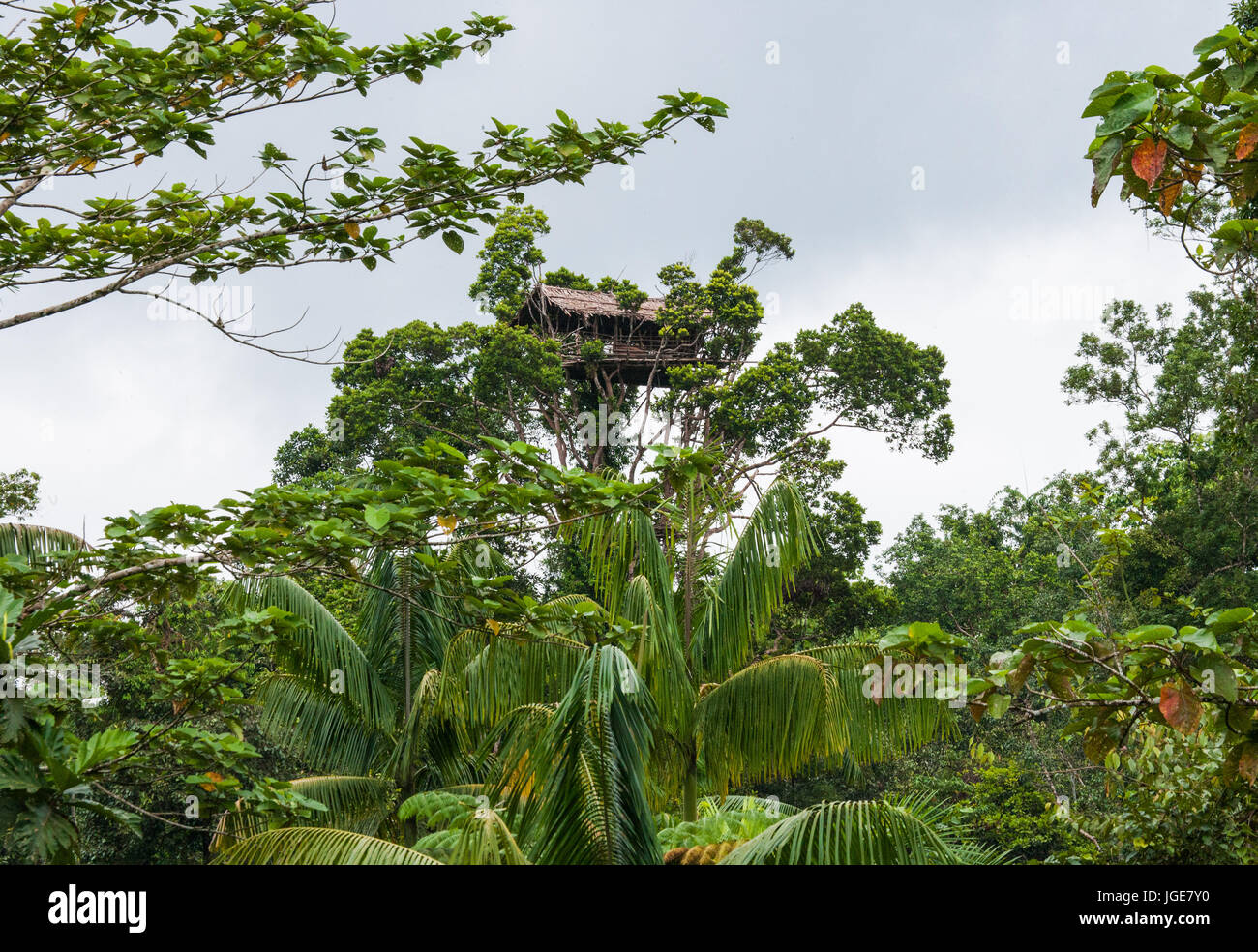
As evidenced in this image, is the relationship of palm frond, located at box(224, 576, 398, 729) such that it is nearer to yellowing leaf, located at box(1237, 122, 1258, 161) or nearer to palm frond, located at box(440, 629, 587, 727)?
palm frond, located at box(440, 629, 587, 727)

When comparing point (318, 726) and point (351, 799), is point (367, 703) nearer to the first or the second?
point (318, 726)

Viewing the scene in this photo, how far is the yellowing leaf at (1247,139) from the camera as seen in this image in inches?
98.8

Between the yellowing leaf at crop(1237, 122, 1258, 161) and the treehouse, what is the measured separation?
669 inches

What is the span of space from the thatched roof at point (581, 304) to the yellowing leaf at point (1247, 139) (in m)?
17.4

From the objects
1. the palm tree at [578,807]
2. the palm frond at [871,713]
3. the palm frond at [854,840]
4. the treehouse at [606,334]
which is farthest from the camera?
the treehouse at [606,334]

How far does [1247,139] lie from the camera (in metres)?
2.51

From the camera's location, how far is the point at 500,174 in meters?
4.03

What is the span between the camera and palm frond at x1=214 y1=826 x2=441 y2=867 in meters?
3.62

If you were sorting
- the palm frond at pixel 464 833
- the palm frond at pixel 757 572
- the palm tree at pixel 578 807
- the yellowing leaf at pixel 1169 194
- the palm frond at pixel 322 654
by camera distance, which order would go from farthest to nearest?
the palm frond at pixel 322 654
the palm frond at pixel 757 572
the palm tree at pixel 578 807
the palm frond at pixel 464 833
the yellowing leaf at pixel 1169 194

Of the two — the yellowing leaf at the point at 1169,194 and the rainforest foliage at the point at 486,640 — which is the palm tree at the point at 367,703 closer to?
the rainforest foliage at the point at 486,640

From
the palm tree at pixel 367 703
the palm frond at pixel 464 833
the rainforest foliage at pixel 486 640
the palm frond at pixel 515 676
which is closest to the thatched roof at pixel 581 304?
the rainforest foliage at pixel 486 640

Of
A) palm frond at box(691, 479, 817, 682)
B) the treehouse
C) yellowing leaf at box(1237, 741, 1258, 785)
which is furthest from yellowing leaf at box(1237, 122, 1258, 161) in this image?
the treehouse
